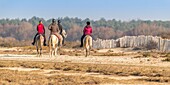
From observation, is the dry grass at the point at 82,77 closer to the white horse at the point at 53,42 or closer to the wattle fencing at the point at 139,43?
the white horse at the point at 53,42

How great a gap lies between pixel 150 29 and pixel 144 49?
127 m

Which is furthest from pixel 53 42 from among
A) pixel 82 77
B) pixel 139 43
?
pixel 139 43

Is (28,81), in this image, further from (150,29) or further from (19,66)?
(150,29)

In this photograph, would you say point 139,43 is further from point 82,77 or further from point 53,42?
point 82,77

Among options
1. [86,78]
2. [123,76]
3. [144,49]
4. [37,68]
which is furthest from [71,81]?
[144,49]

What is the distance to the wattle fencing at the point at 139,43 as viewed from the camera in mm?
50281

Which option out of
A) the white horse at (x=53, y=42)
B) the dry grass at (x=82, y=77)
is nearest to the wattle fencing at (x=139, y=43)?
the white horse at (x=53, y=42)

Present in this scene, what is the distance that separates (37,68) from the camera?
2366cm

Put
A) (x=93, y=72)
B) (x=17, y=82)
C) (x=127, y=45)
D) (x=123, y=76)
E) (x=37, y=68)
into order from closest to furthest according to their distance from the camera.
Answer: (x=17, y=82) < (x=123, y=76) < (x=93, y=72) < (x=37, y=68) < (x=127, y=45)

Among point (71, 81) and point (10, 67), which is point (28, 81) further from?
point (10, 67)

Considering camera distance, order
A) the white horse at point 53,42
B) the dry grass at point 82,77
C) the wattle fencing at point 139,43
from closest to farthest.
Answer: the dry grass at point 82,77 < the white horse at point 53,42 < the wattle fencing at point 139,43

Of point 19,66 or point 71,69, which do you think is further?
point 19,66

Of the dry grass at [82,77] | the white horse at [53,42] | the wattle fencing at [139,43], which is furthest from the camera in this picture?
the wattle fencing at [139,43]

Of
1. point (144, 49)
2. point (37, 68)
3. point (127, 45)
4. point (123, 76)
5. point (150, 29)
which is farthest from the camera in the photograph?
point (150, 29)
